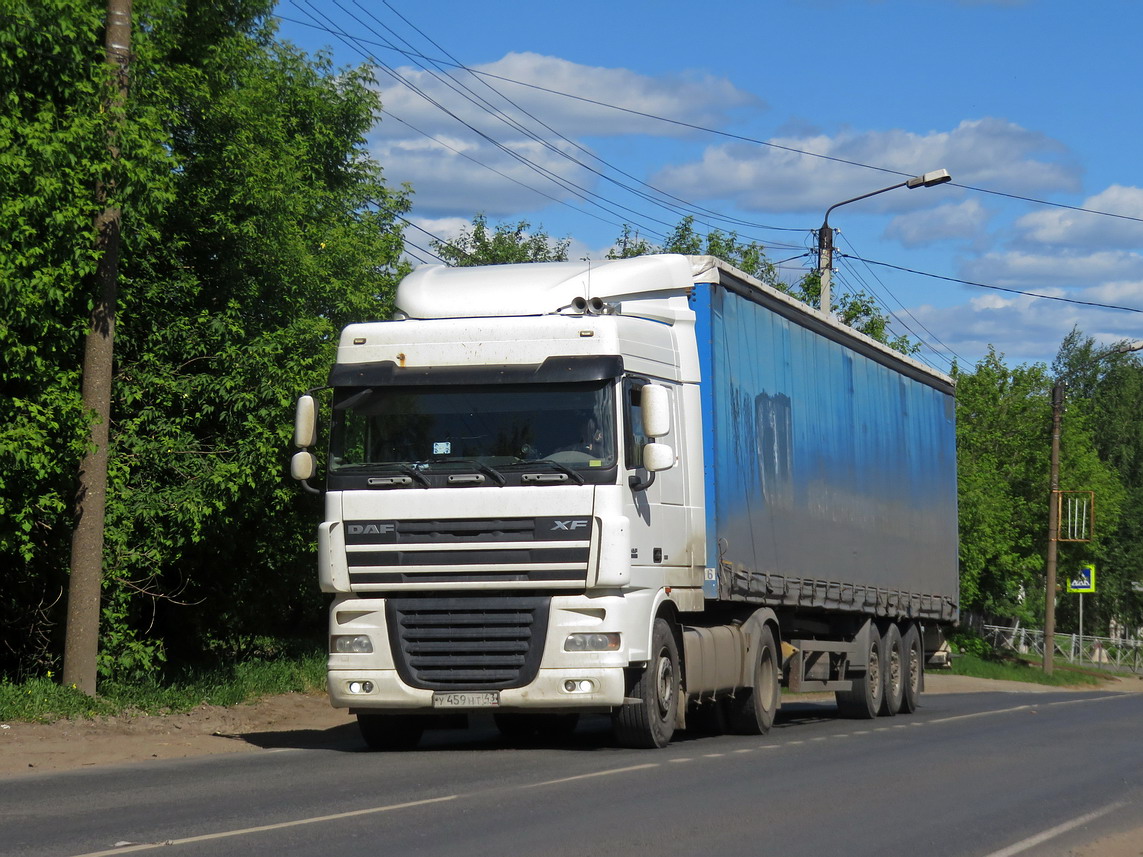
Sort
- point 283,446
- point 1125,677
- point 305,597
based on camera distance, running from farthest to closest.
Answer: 1. point 1125,677
2. point 305,597
3. point 283,446

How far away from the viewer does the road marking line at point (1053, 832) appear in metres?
8.64

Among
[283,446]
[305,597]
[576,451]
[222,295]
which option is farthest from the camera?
[305,597]

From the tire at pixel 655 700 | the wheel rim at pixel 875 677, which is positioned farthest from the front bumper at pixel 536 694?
the wheel rim at pixel 875 677

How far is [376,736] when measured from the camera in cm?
1480

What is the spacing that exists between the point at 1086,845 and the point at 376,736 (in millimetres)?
7387

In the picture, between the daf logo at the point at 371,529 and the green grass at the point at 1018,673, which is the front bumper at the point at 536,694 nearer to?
the daf logo at the point at 371,529

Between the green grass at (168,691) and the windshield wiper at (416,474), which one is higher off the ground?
the windshield wiper at (416,474)

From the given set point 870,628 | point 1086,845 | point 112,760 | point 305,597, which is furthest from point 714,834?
point 305,597

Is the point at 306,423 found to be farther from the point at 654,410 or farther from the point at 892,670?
the point at 892,670

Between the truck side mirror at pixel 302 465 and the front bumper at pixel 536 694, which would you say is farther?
the truck side mirror at pixel 302 465

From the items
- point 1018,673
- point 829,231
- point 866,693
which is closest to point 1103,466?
point 1018,673

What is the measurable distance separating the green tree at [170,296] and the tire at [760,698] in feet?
18.2

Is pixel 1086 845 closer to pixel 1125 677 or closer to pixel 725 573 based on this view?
pixel 725 573

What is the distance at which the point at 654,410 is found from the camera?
1317cm
